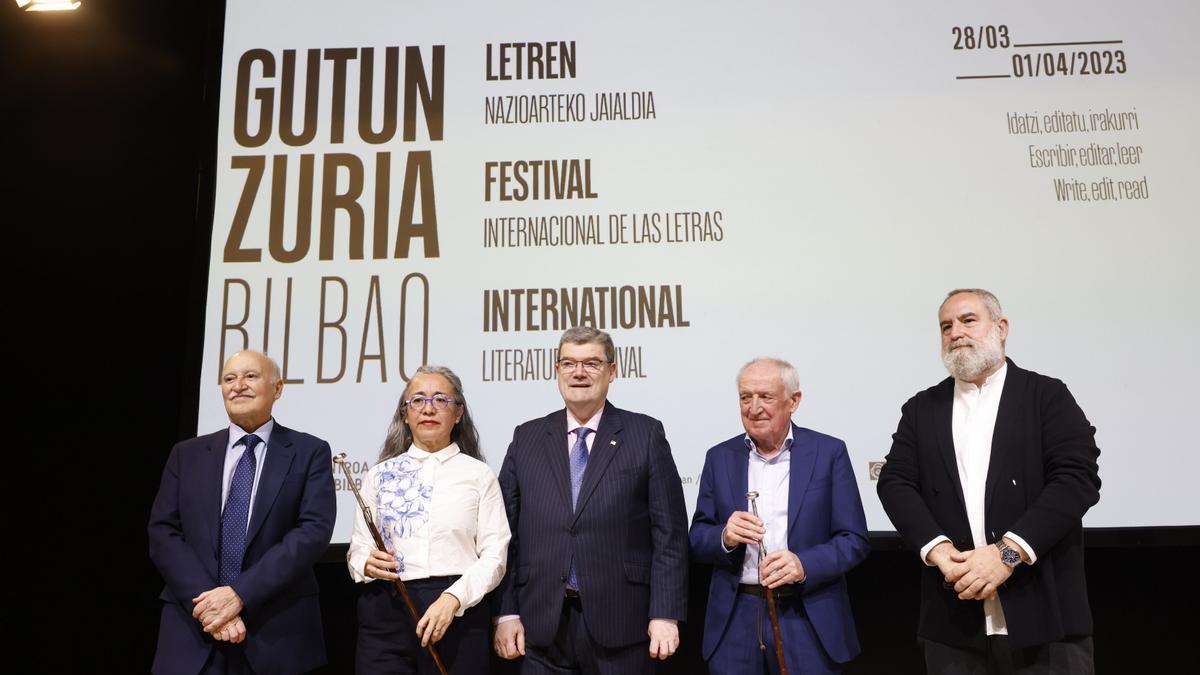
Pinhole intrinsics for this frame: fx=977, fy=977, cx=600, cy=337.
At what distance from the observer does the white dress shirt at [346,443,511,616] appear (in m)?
2.63

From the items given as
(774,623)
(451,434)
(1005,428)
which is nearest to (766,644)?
(774,623)

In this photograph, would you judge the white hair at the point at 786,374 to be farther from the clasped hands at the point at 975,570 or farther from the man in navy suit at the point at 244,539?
the man in navy suit at the point at 244,539

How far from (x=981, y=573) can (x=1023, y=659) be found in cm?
28

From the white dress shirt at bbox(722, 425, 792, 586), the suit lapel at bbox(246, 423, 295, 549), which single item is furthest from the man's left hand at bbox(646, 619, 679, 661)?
the suit lapel at bbox(246, 423, 295, 549)

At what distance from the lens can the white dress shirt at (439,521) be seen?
2.63 meters

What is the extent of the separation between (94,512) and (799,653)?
2925 mm

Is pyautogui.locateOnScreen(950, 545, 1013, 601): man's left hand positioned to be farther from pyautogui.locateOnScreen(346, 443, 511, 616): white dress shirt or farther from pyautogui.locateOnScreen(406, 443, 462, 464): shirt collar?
A: pyautogui.locateOnScreen(406, 443, 462, 464): shirt collar

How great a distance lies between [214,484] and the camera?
2816mm

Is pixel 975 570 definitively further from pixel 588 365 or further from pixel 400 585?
pixel 400 585

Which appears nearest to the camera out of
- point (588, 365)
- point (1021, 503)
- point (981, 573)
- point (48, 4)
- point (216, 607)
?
point (981, 573)

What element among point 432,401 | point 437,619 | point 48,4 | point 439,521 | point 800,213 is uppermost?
point 48,4

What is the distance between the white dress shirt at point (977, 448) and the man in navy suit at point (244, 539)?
5.59 feet

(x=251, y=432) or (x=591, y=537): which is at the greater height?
(x=251, y=432)

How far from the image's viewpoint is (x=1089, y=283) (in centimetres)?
351
